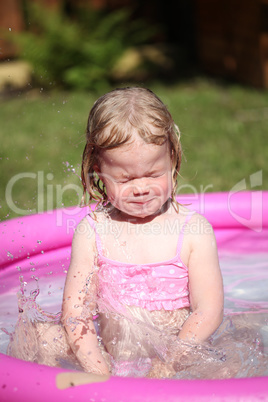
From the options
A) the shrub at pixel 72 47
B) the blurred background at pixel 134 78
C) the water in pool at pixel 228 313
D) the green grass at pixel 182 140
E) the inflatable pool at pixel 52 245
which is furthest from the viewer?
the shrub at pixel 72 47

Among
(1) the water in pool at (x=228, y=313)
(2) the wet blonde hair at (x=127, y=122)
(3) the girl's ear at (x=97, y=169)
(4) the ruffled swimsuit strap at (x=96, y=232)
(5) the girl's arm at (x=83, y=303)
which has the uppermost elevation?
(2) the wet blonde hair at (x=127, y=122)

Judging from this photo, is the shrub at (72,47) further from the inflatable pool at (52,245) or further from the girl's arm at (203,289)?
the girl's arm at (203,289)

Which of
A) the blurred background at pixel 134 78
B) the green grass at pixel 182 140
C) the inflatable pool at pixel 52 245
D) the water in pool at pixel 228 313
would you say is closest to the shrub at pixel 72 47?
the blurred background at pixel 134 78

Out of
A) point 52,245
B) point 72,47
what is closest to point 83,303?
point 52,245

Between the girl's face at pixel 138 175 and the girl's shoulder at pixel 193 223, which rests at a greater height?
the girl's face at pixel 138 175

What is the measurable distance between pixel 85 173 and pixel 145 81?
611 centimetres

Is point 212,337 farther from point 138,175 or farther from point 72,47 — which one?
point 72,47

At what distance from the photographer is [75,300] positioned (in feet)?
6.02

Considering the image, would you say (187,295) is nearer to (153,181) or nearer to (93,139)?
(153,181)

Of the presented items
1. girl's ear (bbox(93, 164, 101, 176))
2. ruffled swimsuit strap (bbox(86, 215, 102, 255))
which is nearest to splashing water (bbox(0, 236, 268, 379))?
ruffled swimsuit strap (bbox(86, 215, 102, 255))

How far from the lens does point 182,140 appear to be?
4977mm

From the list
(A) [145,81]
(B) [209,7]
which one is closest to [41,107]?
(A) [145,81]

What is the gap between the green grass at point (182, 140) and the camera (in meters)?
3.86

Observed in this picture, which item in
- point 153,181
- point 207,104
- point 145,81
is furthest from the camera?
point 145,81
